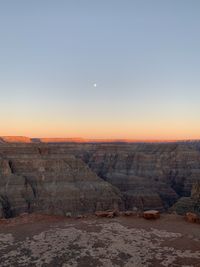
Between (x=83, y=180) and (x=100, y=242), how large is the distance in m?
57.6

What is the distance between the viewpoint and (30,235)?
16.8 metres

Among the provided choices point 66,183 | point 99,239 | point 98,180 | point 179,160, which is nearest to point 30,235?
point 99,239

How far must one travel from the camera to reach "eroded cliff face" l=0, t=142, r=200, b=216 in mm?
63600

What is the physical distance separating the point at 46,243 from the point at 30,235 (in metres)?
1.57

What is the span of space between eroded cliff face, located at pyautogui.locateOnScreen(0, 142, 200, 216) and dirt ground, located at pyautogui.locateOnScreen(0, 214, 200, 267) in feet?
136

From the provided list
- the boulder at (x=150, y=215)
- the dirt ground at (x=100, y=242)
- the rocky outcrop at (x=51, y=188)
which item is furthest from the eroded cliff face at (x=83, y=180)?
the dirt ground at (x=100, y=242)

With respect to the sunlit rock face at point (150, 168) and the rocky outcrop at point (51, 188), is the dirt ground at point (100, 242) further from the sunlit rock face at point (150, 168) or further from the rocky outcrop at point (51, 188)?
the sunlit rock face at point (150, 168)

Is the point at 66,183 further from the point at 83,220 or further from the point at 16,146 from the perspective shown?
the point at 83,220

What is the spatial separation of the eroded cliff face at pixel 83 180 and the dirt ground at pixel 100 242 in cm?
4134

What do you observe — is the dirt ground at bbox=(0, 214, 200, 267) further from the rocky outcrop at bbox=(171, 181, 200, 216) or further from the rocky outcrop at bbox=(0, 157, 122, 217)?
the rocky outcrop at bbox=(0, 157, 122, 217)

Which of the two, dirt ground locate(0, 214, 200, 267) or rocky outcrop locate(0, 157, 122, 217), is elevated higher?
dirt ground locate(0, 214, 200, 267)

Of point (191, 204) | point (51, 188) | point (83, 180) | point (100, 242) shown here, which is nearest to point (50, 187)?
point (51, 188)

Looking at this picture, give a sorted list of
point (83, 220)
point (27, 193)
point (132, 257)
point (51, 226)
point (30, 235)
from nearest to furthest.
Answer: point (132, 257) → point (30, 235) → point (51, 226) → point (83, 220) → point (27, 193)

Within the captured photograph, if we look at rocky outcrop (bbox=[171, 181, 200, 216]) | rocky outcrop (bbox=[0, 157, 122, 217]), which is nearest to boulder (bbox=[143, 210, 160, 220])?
rocky outcrop (bbox=[171, 181, 200, 216])
